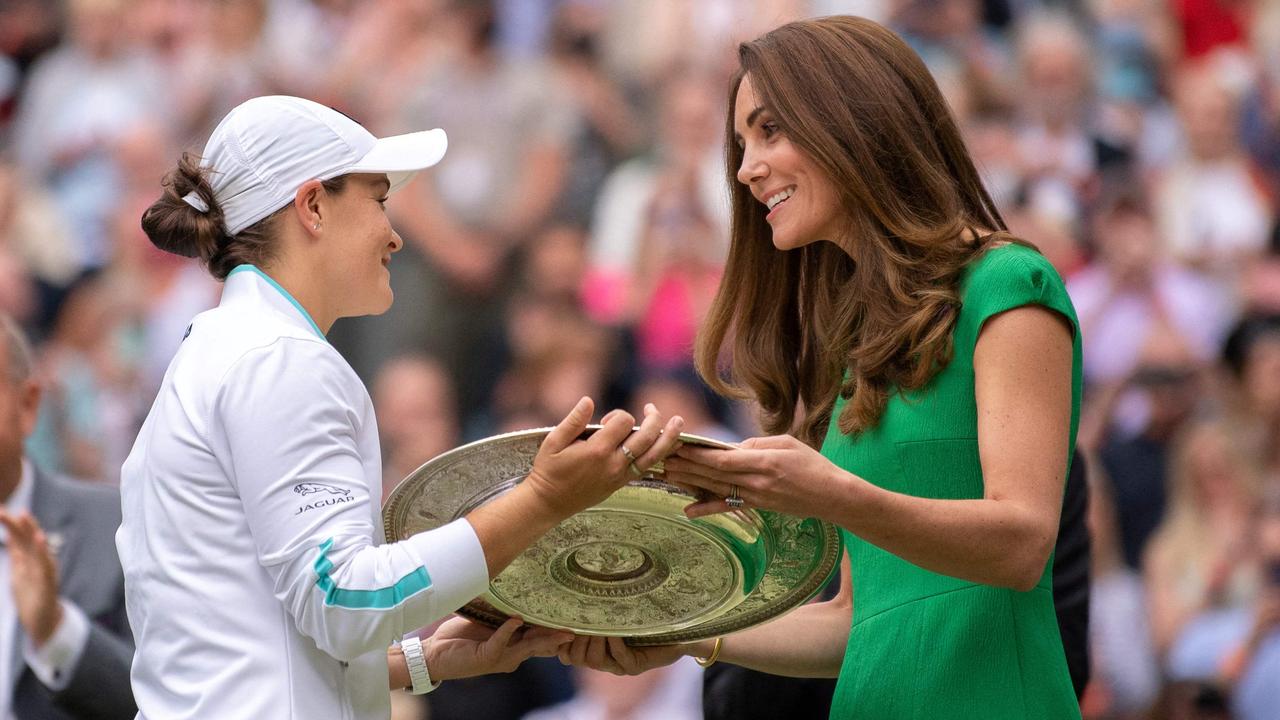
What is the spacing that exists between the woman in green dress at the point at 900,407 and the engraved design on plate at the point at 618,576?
118 mm

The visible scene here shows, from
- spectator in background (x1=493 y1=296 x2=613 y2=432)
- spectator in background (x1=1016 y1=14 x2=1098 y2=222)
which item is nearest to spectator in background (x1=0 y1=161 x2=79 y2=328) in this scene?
spectator in background (x1=493 y1=296 x2=613 y2=432)

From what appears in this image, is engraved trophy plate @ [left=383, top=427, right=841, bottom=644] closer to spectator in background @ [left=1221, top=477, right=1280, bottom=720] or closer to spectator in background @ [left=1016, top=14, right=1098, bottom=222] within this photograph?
spectator in background @ [left=1221, top=477, right=1280, bottom=720]

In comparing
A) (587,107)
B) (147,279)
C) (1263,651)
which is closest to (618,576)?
(1263,651)

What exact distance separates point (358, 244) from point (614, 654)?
94cm

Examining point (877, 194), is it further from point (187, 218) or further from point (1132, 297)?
point (1132, 297)

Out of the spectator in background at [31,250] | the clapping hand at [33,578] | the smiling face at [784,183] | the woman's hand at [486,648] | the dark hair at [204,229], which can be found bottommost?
the spectator in background at [31,250]

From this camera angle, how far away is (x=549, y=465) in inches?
94.8

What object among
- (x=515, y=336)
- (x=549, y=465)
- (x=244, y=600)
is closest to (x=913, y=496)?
(x=549, y=465)

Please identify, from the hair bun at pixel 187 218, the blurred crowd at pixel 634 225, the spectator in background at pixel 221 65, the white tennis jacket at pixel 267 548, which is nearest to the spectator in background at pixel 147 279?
the blurred crowd at pixel 634 225

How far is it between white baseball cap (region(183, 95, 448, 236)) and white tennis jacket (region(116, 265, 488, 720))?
20cm

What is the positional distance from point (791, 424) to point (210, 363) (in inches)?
50.0

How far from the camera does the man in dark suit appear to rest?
372 centimetres

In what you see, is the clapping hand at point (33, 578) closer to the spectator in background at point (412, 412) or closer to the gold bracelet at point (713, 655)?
the gold bracelet at point (713, 655)

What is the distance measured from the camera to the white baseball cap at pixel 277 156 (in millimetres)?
2562
